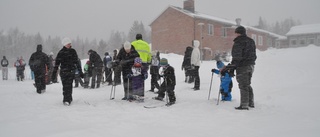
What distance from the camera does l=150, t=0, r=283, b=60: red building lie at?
33812 millimetres

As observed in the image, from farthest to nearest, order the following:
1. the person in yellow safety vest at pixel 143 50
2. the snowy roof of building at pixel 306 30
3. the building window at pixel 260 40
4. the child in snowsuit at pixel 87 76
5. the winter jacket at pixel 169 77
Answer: the snowy roof of building at pixel 306 30 < the building window at pixel 260 40 < the child in snowsuit at pixel 87 76 < the person in yellow safety vest at pixel 143 50 < the winter jacket at pixel 169 77

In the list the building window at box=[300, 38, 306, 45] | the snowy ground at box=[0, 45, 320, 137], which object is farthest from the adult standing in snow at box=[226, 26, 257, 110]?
the building window at box=[300, 38, 306, 45]

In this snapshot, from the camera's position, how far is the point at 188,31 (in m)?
34.1

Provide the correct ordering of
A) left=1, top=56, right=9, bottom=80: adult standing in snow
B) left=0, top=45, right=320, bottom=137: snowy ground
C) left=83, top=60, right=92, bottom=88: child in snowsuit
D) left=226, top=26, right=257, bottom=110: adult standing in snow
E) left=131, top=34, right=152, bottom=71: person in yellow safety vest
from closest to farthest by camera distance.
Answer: left=0, top=45, right=320, bottom=137: snowy ground → left=226, top=26, right=257, bottom=110: adult standing in snow → left=131, top=34, right=152, bottom=71: person in yellow safety vest → left=83, top=60, right=92, bottom=88: child in snowsuit → left=1, top=56, right=9, bottom=80: adult standing in snow

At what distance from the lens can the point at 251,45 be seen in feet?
21.2

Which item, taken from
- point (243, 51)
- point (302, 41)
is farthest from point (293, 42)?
point (243, 51)

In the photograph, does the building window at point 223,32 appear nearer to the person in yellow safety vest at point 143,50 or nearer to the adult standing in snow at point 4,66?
the adult standing in snow at point 4,66

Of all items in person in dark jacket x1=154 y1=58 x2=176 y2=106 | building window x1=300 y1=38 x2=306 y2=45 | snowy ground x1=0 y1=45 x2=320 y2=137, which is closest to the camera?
snowy ground x1=0 y1=45 x2=320 y2=137

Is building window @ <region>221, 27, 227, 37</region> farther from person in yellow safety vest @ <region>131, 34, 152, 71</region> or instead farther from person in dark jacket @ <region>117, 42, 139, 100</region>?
person in dark jacket @ <region>117, 42, 139, 100</region>

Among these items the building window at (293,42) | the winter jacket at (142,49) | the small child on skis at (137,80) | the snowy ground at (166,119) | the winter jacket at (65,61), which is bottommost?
the snowy ground at (166,119)

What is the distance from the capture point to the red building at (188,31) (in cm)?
3381

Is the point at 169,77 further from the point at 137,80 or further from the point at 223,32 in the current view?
the point at 223,32

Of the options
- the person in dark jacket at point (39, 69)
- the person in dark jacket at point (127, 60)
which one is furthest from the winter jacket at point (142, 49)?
the person in dark jacket at point (39, 69)

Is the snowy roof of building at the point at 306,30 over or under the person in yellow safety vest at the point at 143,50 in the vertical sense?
over
